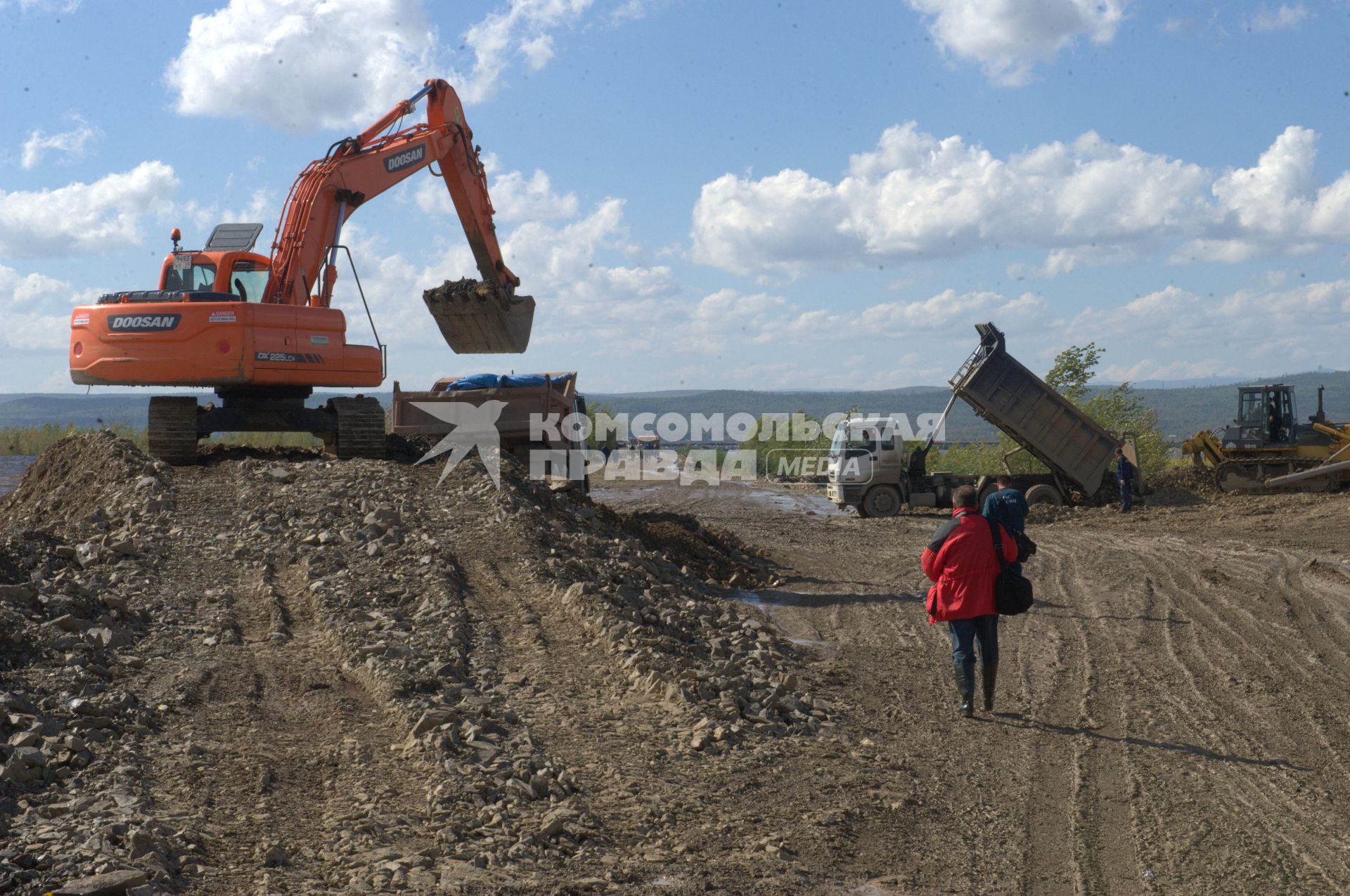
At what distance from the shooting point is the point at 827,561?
1611 cm

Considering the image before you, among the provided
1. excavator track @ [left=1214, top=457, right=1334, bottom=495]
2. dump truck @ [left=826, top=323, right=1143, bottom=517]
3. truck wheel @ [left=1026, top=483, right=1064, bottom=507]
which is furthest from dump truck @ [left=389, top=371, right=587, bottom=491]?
excavator track @ [left=1214, top=457, right=1334, bottom=495]

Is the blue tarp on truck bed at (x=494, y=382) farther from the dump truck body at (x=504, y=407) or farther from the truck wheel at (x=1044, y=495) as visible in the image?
the truck wheel at (x=1044, y=495)

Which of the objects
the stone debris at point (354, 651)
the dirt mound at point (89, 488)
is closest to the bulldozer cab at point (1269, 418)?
the stone debris at point (354, 651)

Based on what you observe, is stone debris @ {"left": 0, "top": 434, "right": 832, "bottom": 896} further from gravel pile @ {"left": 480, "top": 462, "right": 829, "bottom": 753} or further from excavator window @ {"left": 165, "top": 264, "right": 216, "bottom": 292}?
excavator window @ {"left": 165, "top": 264, "right": 216, "bottom": 292}

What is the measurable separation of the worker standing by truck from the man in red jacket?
1702cm

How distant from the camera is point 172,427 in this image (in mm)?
13906

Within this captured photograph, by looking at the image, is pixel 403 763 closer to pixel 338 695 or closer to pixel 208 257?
pixel 338 695

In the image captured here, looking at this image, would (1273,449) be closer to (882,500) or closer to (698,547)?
(882,500)

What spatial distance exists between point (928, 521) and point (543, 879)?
18.6 m

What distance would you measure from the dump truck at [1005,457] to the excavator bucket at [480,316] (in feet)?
33.0

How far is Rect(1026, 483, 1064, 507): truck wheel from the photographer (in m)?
23.4

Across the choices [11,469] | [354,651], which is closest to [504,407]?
[354,651]

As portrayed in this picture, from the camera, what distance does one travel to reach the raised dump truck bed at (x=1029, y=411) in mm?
22469

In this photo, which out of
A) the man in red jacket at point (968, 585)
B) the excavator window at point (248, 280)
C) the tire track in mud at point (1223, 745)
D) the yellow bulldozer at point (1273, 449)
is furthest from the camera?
the yellow bulldozer at point (1273, 449)
